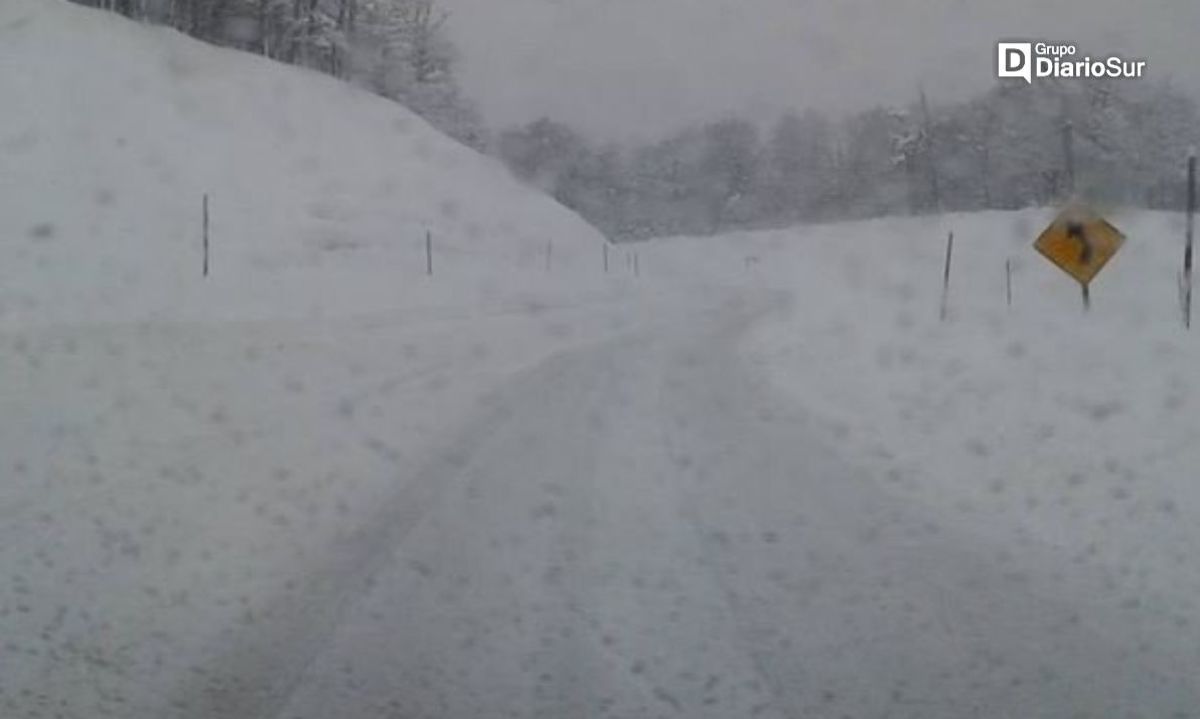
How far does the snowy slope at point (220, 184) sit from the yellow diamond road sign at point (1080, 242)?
10.6m

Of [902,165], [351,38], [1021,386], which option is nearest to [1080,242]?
[1021,386]

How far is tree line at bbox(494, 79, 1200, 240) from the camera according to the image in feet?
61.0

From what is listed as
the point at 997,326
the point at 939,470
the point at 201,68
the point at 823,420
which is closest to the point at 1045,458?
the point at 939,470

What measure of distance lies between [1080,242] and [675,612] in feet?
42.2

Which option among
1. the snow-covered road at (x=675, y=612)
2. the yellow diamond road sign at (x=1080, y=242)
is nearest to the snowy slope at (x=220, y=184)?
the yellow diamond road sign at (x=1080, y=242)

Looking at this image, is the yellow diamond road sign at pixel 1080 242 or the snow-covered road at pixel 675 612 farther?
the yellow diamond road sign at pixel 1080 242

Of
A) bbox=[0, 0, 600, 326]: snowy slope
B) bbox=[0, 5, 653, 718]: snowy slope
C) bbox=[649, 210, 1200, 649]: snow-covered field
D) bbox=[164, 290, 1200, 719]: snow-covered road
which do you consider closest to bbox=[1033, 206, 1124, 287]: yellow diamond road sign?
bbox=[649, 210, 1200, 649]: snow-covered field

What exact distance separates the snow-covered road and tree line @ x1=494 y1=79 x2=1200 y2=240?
6226mm

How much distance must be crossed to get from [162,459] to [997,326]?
1523 centimetres

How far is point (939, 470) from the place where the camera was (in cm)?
1246

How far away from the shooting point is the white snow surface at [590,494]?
676cm

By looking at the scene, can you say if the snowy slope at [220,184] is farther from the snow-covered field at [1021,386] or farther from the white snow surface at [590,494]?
the snow-covered field at [1021,386]

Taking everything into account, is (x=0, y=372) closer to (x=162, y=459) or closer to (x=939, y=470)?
(x=162, y=459)

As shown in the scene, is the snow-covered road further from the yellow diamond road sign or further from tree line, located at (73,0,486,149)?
tree line, located at (73,0,486,149)
